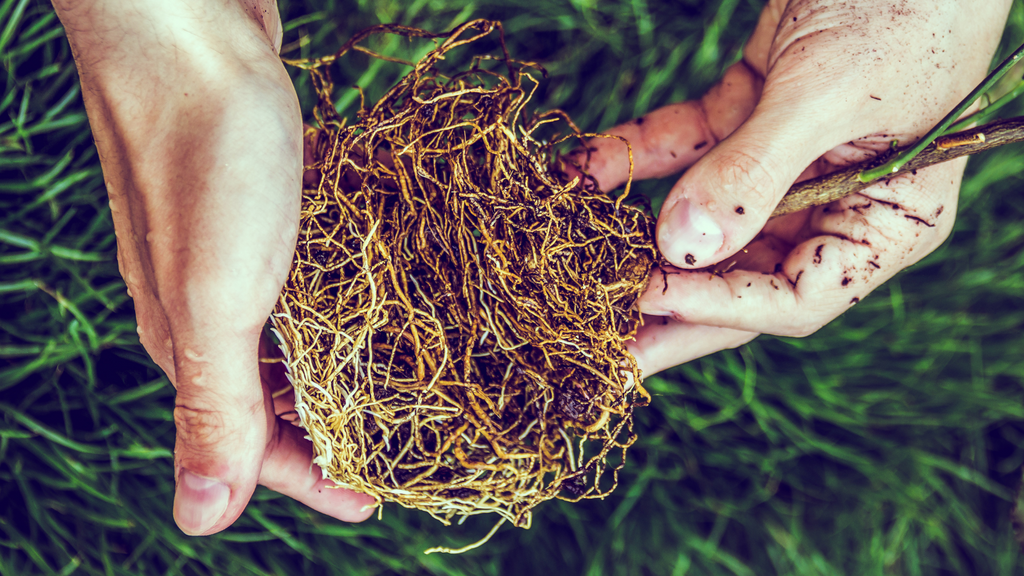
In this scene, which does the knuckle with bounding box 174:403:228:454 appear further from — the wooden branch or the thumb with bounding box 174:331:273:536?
the wooden branch

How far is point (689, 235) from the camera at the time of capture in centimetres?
92

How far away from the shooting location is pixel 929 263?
1.51 m

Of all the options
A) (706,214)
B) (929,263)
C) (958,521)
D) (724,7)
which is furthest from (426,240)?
(958,521)

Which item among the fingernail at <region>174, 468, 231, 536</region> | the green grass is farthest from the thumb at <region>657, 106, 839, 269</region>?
the fingernail at <region>174, 468, 231, 536</region>

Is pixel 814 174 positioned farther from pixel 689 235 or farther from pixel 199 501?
pixel 199 501

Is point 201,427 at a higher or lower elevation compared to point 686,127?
lower

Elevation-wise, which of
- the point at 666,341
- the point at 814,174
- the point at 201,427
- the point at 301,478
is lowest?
the point at 301,478

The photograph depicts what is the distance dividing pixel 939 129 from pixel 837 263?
0.33 meters

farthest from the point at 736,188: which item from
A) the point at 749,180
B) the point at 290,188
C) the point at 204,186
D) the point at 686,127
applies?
the point at 204,186

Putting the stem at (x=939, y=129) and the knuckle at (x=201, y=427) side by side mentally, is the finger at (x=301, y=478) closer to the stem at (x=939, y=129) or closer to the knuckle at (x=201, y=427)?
the knuckle at (x=201, y=427)

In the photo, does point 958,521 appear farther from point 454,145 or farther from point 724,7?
point 454,145

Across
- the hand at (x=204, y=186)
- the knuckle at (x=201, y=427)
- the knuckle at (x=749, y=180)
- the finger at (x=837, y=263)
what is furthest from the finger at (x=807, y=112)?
the knuckle at (x=201, y=427)

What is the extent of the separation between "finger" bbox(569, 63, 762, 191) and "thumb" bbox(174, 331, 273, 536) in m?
0.78

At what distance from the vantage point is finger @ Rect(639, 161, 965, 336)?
1.02 metres
